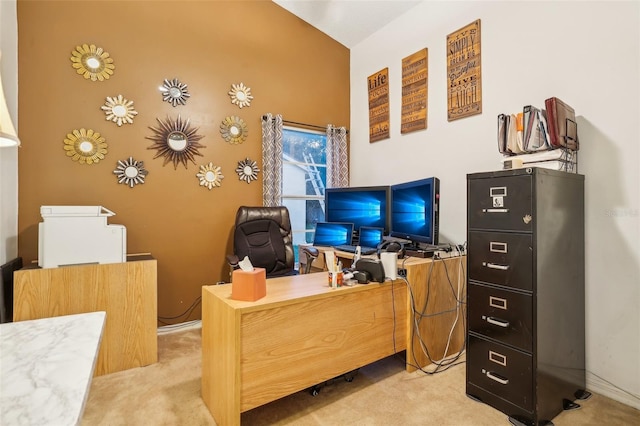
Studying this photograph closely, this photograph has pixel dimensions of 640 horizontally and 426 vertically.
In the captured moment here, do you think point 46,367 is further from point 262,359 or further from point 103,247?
point 103,247

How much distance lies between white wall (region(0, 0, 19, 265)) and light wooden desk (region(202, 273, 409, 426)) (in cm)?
162

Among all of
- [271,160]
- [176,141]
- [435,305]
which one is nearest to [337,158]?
[271,160]

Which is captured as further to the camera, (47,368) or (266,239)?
(266,239)

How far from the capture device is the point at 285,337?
1.61m

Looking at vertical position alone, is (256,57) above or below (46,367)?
above

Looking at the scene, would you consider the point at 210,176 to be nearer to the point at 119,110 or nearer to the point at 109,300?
the point at 119,110

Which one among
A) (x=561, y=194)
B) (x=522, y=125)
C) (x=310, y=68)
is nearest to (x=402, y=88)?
(x=310, y=68)

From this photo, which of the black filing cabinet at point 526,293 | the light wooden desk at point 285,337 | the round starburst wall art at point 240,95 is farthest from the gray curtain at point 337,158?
the black filing cabinet at point 526,293

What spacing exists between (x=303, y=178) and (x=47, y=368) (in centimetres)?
337

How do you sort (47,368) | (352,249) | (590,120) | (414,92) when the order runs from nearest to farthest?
(47,368), (590,120), (352,249), (414,92)

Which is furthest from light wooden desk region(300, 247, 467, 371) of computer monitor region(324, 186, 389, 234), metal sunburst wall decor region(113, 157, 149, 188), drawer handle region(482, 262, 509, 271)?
metal sunburst wall decor region(113, 157, 149, 188)

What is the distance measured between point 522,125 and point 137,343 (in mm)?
→ 3020

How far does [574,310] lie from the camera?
6.27 ft

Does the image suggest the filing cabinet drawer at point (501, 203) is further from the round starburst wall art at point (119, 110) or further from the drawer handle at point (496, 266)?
the round starburst wall art at point (119, 110)
